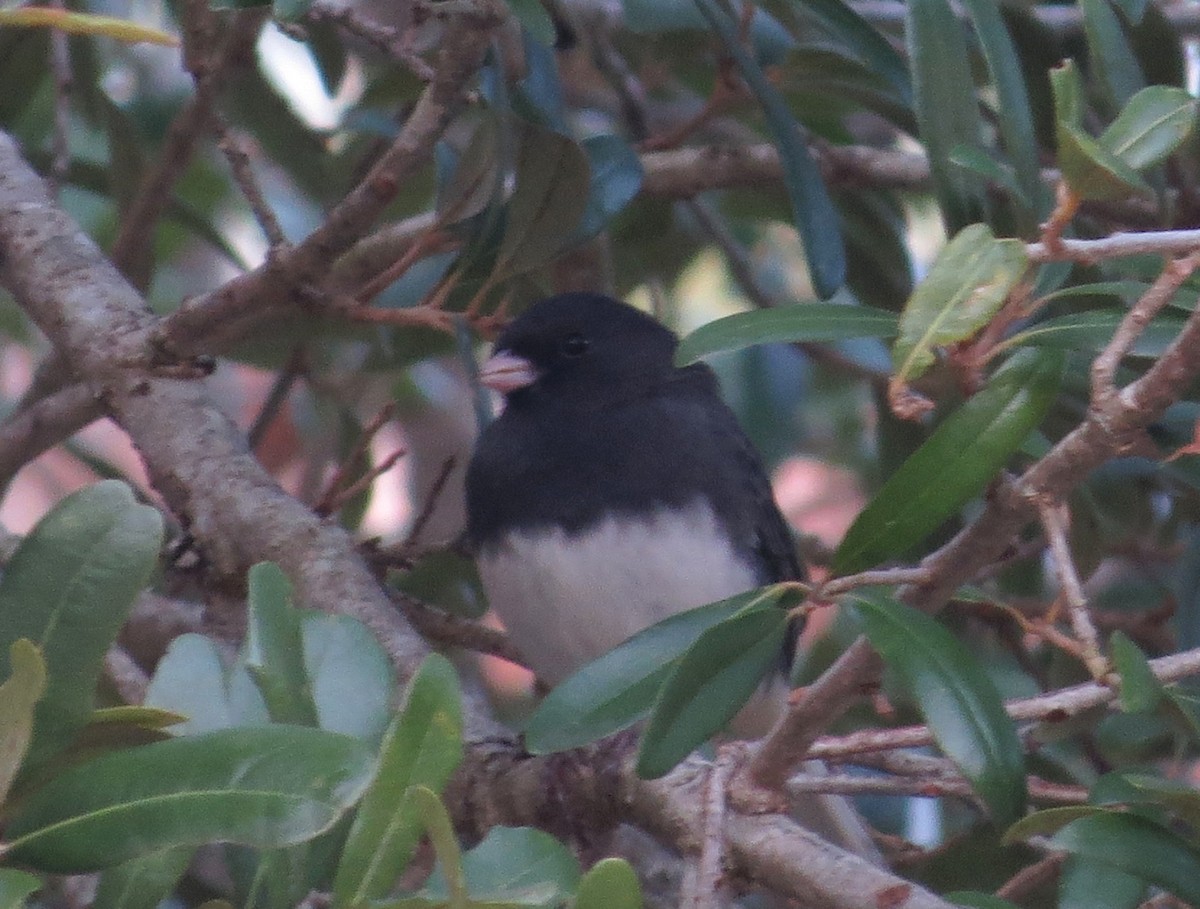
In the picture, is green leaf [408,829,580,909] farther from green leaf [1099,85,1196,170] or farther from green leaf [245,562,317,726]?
green leaf [1099,85,1196,170]

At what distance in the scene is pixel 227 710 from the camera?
925mm

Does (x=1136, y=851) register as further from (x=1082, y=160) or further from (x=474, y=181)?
(x=474, y=181)

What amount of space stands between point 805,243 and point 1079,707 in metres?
0.70

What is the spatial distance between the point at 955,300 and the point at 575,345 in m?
1.24

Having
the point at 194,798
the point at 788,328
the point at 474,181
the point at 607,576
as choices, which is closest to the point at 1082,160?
the point at 788,328

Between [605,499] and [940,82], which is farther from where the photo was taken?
[605,499]

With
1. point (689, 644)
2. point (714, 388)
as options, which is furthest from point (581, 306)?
point (689, 644)

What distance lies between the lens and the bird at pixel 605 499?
6.03ft

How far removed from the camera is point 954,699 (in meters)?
0.92

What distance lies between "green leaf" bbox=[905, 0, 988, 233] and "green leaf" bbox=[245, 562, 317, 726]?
0.65 m

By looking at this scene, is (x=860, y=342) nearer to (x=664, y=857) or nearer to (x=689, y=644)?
(x=664, y=857)

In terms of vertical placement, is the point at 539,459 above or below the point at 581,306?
below

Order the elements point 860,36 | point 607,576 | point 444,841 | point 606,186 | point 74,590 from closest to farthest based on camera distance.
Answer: point 444,841, point 74,590, point 860,36, point 606,186, point 607,576

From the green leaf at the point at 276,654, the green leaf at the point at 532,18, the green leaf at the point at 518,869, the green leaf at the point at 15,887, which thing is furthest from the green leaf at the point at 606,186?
the green leaf at the point at 15,887
